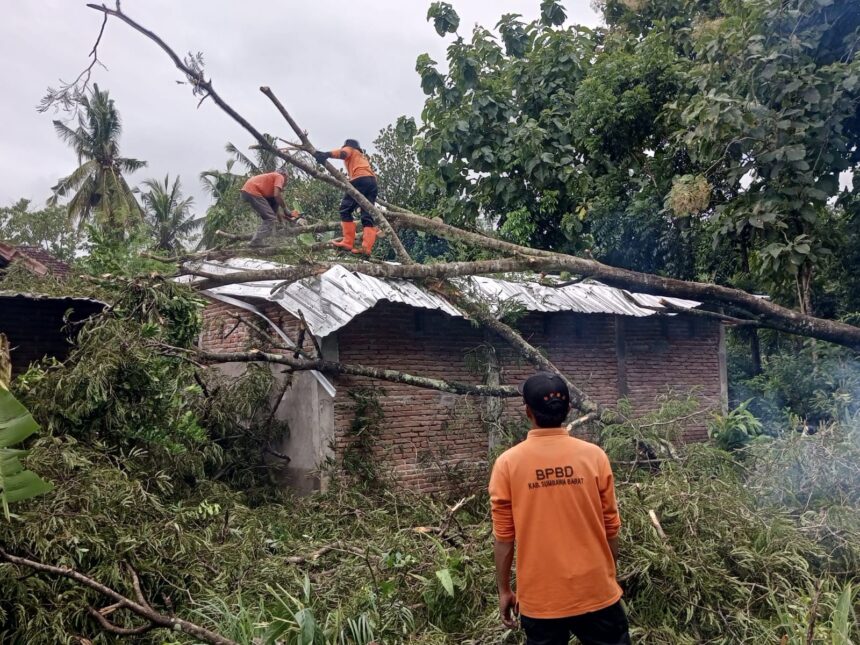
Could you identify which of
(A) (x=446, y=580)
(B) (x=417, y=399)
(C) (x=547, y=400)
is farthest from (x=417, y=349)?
(C) (x=547, y=400)

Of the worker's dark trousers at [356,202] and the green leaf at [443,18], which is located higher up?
the green leaf at [443,18]

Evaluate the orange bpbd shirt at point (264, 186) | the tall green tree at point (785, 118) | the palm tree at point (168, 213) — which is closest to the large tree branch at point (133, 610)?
the orange bpbd shirt at point (264, 186)

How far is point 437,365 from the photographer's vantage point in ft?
28.5

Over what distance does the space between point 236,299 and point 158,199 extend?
17.3 metres

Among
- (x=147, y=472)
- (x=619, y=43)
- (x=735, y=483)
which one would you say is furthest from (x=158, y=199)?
(x=735, y=483)

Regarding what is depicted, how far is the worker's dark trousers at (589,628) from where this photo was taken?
107 inches

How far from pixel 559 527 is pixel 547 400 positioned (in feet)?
1.55

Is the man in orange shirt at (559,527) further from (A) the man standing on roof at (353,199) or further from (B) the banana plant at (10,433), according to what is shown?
(A) the man standing on roof at (353,199)

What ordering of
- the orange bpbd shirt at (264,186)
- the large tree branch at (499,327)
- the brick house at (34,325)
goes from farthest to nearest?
the orange bpbd shirt at (264,186) < the large tree branch at (499,327) < the brick house at (34,325)

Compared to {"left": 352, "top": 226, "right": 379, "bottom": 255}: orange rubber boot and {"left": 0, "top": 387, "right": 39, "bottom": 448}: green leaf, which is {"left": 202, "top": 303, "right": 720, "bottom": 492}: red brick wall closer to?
{"left": 352, "top": 226, "right": 379, "bottom": 255}: orange rubber boot

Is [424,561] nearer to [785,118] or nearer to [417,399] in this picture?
[417,399]

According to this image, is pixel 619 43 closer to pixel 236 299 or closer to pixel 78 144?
pixel 236 299

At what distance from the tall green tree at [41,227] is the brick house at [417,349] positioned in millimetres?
18734

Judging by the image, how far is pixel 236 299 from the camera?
844 cm
